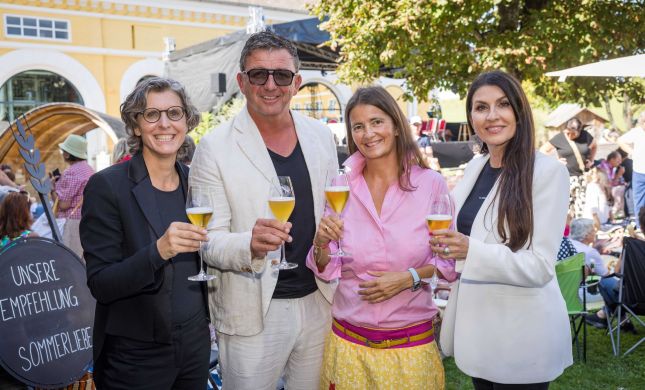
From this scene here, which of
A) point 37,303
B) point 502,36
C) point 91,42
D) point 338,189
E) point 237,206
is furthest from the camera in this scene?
point 91,42

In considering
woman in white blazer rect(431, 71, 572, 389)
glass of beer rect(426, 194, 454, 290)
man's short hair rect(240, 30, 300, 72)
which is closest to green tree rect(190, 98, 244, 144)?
man's short hair rect(240, 30, 300, 72)

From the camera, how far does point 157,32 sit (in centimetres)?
1820

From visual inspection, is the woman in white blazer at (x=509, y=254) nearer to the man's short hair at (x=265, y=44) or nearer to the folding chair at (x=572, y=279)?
the man's short hair at (x=265, y=44)

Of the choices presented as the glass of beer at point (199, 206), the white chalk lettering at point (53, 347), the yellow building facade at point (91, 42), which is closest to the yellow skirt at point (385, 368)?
the glass of beer at point (199, 206)

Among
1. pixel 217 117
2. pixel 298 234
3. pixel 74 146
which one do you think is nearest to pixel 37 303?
pixel 298 234

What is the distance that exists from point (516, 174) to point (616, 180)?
11428mm

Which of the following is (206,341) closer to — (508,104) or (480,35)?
(508,104)

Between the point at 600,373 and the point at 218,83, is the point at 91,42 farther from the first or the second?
the point at 600,373

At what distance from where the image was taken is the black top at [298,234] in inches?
104

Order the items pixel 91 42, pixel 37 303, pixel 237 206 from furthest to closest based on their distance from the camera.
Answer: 1. pixel 91 42
2. pixel 37 303
3. pixel 237 206

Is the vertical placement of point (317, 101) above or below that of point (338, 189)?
above

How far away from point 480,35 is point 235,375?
9062 mm

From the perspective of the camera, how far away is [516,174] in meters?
2.34

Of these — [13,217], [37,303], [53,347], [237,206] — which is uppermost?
[237,206]
